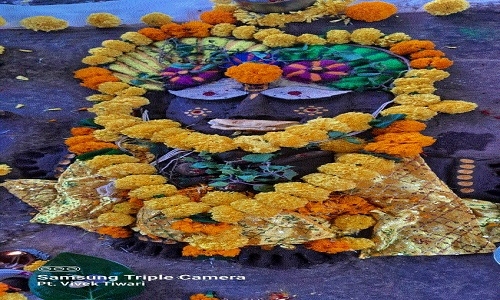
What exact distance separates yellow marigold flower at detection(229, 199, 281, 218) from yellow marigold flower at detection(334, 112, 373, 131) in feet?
3.19

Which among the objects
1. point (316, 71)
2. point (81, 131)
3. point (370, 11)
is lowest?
point (81, 131)

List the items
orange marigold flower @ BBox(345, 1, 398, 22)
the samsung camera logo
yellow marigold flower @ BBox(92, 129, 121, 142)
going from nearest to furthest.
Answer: the samsung camera logo
yellow marigold flower @ BBox(92, 129, 121, 142)
orange marigold flower @ BBox(345, 1, 398, 22)

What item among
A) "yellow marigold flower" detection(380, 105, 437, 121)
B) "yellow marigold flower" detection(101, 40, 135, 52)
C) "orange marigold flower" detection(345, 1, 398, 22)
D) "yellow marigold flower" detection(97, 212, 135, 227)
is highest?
"orange marigold flower" detection(345, 1, 398, 22)

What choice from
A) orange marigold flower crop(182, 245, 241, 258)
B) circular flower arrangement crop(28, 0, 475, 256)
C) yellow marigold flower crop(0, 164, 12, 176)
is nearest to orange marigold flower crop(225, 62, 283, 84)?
circular flower arrangement crop(28, 0, 475, 256)

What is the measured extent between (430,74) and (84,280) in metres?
2.84

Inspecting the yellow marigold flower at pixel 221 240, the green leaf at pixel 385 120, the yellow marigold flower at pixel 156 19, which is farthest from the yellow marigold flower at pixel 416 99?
the yellow marigold flower at pixel 156 19

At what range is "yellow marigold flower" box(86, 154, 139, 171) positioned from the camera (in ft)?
17.3

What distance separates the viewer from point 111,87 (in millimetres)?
6277

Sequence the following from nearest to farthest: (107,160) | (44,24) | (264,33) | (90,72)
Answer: (107,160) → (90,72) → (264,33) → (44,24)

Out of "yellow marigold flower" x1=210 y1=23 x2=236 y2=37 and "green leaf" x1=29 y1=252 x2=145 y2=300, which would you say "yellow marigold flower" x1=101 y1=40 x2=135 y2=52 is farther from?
"green leaf" x1=29 y1=252 x2=145 y2=300

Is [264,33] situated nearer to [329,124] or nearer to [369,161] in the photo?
[329,124]

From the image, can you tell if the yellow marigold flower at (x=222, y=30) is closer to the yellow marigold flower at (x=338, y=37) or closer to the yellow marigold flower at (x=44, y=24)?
the yellow marigold flower at (x=338, y=37)

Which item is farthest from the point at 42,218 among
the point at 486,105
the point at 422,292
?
the point at 486,105

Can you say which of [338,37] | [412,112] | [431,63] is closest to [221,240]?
[412,112]
